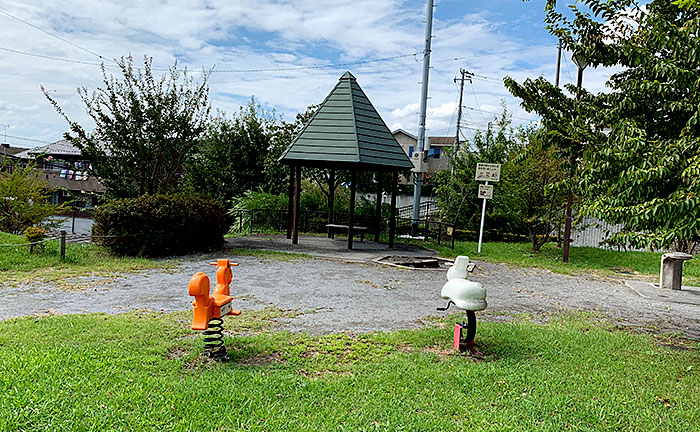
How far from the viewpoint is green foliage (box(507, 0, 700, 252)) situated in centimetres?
456

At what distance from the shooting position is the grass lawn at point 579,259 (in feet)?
42.3

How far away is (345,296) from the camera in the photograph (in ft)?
26.5

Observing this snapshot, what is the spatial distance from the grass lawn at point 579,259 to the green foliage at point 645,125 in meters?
7.12

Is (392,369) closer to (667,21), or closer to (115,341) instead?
(115,341)

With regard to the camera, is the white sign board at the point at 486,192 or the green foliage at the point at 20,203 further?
the white sign board at the point at 486,192

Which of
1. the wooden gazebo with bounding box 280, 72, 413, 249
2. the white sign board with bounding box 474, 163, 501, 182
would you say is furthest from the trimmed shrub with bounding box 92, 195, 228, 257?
the white sign board with bounding box 474, 163, 501, 182

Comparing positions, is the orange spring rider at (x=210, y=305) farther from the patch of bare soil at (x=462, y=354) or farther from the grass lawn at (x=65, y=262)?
the grass lawn at (x=65, y=262)

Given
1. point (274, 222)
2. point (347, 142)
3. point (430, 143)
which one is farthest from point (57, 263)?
point (430, 143)

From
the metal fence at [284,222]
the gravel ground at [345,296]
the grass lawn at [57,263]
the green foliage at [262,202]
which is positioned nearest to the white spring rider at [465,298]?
the gravel ground at [345,296]

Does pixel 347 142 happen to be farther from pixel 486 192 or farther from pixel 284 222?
pixel 284 222

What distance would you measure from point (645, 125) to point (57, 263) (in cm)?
1028

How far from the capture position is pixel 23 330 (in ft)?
17.7

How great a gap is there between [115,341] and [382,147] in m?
10.1

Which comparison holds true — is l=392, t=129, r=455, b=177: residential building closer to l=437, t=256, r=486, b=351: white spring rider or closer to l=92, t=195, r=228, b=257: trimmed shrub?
l=92, t=195, r=228, b=257: trimmed shrub
